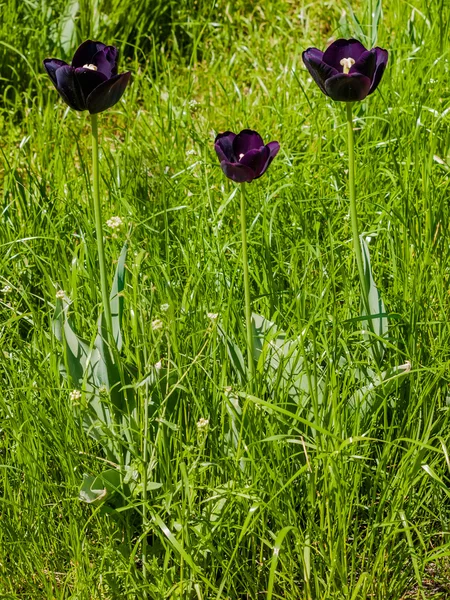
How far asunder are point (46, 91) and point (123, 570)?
198cm

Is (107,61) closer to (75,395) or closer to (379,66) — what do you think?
(379,66)

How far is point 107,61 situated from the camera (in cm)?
153

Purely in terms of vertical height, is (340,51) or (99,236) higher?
(340,51)

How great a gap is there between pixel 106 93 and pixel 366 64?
0.43 meters

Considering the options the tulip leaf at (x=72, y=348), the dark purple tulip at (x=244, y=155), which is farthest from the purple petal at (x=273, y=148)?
the tulip leaf at (x=72, y=348)

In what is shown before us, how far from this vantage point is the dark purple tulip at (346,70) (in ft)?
4.76

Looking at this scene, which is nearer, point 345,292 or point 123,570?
point 123,570

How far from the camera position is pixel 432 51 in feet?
8.16

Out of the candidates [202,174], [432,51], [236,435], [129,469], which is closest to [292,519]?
[236,435]

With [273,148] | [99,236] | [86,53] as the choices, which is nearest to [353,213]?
[273,148]

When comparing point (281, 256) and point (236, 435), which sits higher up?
point (281, 256)

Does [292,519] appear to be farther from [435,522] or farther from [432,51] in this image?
[432,51]

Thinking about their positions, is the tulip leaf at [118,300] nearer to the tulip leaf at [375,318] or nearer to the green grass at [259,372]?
the green grass at [259,372]

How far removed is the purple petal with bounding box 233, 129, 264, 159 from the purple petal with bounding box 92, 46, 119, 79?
249mm
